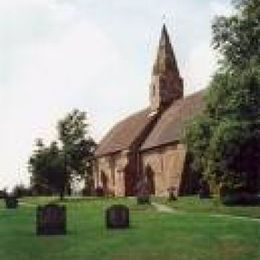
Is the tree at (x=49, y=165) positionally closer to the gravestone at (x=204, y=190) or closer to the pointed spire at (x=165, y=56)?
the pointed spire at (x=165, y=56)

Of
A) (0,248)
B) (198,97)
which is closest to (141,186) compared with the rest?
(198,97)

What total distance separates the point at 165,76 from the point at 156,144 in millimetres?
14052

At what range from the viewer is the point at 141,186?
75.5m

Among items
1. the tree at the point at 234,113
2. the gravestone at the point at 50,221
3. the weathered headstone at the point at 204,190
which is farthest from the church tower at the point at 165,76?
the gravestone at the point at 50,221

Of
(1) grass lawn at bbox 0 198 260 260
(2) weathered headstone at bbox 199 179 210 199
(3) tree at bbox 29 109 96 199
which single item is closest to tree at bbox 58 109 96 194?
(3) tree at bbox 29 109 96 199

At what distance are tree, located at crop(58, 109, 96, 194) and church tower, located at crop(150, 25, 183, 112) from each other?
8572mm

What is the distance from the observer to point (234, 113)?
49594mm

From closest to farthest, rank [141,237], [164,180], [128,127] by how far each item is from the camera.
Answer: [141,237]
[164,180]
[128,127]

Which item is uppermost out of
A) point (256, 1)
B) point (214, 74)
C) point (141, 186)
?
point (256, 1)

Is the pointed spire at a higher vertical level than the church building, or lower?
higher

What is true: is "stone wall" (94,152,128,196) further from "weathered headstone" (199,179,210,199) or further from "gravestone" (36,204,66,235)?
"gravestone" (36,204,66,235)

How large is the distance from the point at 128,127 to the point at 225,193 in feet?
124

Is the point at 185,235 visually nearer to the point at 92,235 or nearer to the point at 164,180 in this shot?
the point at 92,235

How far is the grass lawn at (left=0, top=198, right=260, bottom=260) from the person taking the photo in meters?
24.2
